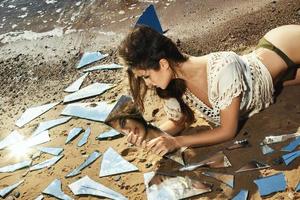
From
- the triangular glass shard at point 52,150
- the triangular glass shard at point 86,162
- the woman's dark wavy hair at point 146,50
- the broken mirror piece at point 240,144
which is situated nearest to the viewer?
the woman's dark wavy hair at point 146,50

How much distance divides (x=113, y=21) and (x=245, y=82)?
11.7 ft

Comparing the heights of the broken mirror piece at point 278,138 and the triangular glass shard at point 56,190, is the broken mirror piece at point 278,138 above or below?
above

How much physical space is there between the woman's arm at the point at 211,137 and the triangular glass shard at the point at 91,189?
0.52 metres

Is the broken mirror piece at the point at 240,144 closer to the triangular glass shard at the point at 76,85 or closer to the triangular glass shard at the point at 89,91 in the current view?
the triangular glass shard at the point at 89,91

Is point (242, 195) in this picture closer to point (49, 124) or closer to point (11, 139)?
point (49, 124)

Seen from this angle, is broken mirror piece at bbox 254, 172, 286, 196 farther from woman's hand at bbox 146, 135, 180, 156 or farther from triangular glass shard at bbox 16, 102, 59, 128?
triangular glass shard at bbox 16, 102, 59, 128

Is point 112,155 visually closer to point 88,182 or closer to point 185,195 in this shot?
point 88,182

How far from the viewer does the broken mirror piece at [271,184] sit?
294 centimetres

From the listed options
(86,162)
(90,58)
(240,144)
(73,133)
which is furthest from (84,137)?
(90,58)

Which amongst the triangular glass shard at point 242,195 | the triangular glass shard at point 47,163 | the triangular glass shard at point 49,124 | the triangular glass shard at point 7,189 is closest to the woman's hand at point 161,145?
the triangular glass shard at point 242,195

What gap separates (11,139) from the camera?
14.7ft

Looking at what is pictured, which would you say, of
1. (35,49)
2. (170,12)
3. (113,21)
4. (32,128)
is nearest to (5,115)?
(32,128)

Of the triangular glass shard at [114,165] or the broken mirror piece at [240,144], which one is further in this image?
the triangular glass shard at [114,165]

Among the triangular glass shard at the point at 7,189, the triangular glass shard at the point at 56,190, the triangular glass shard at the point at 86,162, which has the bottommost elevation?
the triangular glass shard at the point at 7,189
